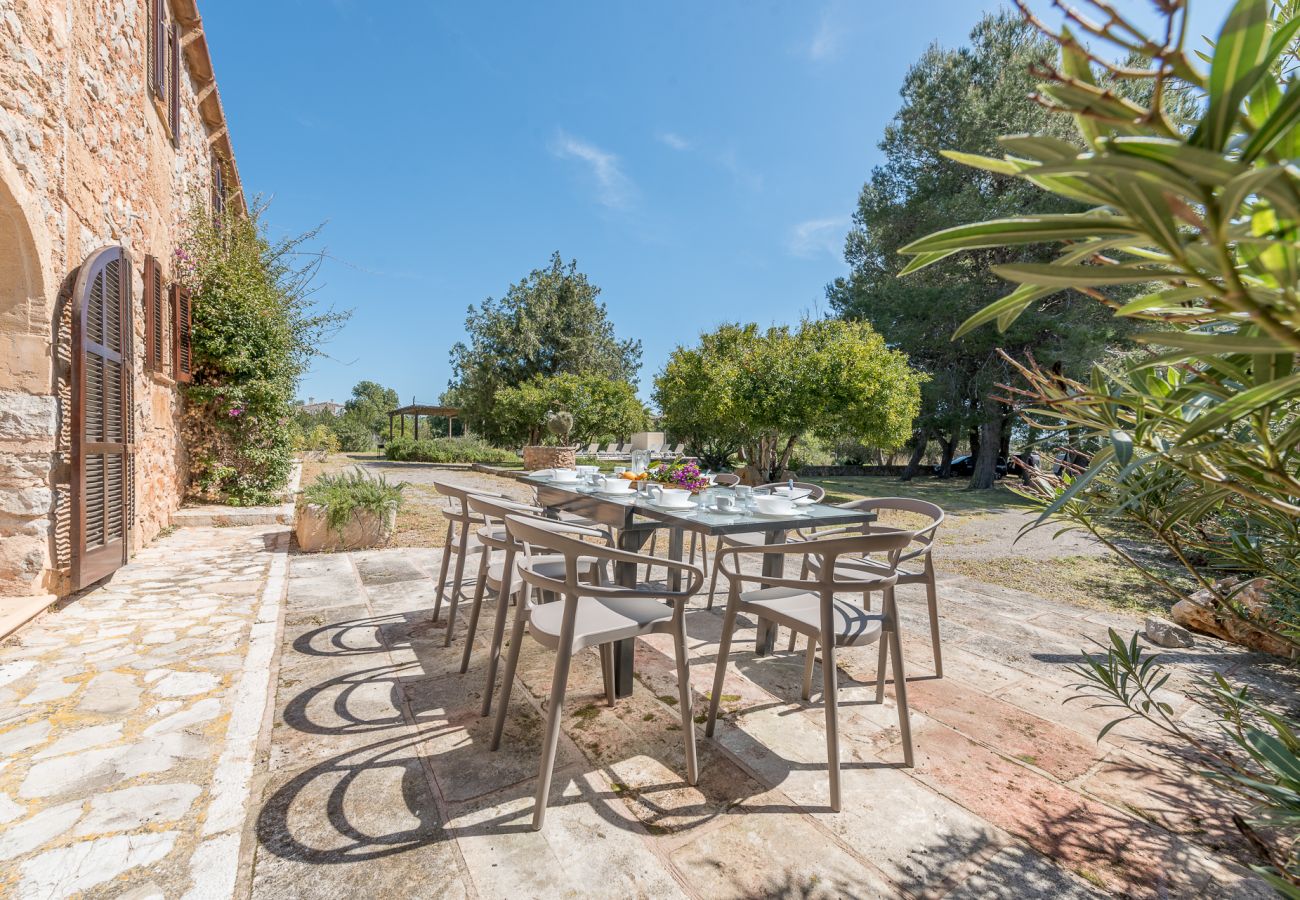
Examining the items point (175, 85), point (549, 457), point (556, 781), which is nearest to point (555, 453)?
point (549, 457)

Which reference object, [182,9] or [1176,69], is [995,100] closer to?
[182,9]

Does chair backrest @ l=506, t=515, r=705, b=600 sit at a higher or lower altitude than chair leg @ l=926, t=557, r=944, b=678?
higher

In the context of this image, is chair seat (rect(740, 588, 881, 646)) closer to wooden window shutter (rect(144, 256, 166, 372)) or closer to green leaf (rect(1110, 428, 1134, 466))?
green leaf (rect(1110, 428, 1134, 466))

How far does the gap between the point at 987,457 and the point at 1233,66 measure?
54.3 ft

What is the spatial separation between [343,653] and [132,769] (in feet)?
3.01

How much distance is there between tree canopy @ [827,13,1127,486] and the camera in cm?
1191

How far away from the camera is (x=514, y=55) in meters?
8.44

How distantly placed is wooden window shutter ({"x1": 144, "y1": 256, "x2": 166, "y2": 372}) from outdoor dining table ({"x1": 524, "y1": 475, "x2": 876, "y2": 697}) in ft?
13.2

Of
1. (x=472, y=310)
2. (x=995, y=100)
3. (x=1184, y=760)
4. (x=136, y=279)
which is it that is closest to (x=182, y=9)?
(x=136, y=279)

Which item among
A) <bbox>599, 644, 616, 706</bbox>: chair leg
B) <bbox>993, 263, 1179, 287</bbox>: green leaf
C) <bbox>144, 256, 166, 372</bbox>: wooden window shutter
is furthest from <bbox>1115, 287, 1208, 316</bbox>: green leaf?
<bbox>144, 256, 166, 372</bbox>: wooden window shutter

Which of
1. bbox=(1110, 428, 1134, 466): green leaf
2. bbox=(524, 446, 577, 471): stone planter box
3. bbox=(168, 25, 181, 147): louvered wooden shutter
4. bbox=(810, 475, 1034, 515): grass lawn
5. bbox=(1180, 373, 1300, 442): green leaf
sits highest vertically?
bbox=(168, 25, 181, 147): louvered wooden shutter

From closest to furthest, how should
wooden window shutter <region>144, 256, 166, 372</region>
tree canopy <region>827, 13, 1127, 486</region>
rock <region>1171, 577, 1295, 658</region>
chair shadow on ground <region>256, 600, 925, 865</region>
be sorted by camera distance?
chair shadow on ground <region>256, 600, 925, 865</region>
rock <region>1171, 577, 1295, 658</region>
wooden window shutter <region>144, 256, 166, 372</region>
tree canopy <region>827, 13, 1127, 486</region>

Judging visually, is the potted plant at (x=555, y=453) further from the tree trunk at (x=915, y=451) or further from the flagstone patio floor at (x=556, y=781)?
the tree trunk at (x=915, y=451)

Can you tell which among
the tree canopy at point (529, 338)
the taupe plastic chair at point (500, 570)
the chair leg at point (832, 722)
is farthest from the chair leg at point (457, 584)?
the tree canopy at point (529, 338)
